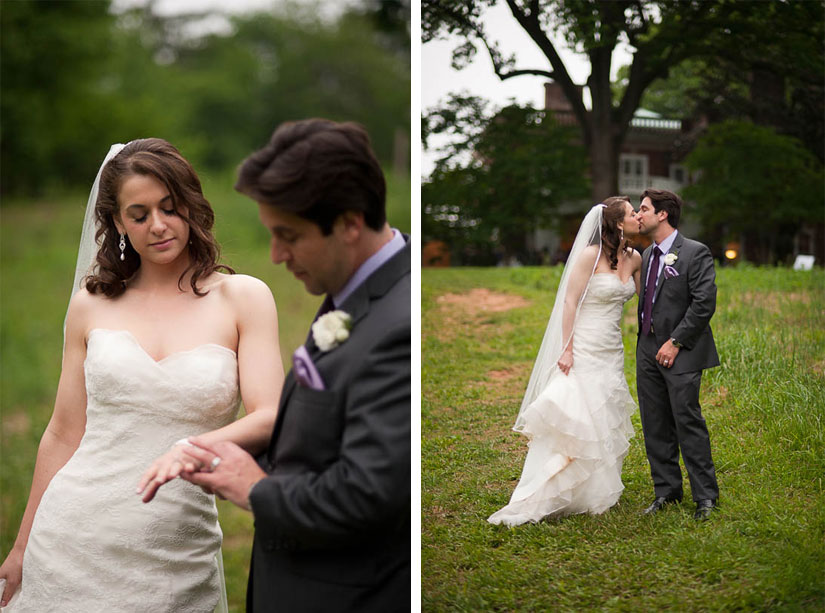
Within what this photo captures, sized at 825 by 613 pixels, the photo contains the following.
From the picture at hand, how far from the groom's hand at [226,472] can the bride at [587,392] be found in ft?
4.35

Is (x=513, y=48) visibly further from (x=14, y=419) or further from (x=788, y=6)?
(x=14, y=419)

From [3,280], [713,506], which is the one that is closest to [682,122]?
[713,506]

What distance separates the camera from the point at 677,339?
2779 mm

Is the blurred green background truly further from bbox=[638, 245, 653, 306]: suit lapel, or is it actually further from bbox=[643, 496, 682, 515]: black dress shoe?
bbox=[638, 245, 653, 306]: suit lapel

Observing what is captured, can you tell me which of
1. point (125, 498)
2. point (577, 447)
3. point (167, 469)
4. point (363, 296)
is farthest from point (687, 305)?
point (125, 498)

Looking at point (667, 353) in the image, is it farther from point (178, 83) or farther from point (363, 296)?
point (178, 83)

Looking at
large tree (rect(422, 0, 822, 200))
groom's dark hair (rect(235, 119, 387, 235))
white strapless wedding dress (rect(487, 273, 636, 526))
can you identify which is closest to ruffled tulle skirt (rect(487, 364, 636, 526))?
white strapless wedding dress (rect(487, 273, 636, 526))

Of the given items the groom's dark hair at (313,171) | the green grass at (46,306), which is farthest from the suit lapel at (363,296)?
the green grass at (46,306)

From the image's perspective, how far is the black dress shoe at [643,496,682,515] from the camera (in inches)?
111

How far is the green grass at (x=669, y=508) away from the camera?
2.66 metres

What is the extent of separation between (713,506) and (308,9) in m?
18.8

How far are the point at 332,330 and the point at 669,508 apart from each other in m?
1.56

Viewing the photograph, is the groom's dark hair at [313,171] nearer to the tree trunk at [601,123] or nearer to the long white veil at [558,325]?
the long white veil at [558,325]

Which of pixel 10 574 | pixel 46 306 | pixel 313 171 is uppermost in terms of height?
pixel 313 171
